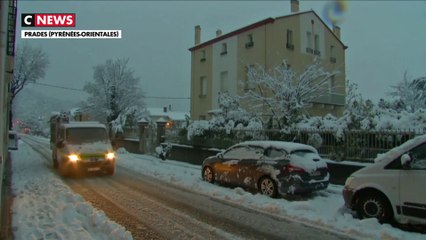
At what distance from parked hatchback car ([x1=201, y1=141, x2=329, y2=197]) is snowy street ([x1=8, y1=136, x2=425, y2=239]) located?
0.39m

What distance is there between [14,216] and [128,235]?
2.89 metres

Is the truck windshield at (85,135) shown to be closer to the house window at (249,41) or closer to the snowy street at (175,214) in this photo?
the snowy street at (175,214)

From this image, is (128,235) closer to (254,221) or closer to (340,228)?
(254,221)

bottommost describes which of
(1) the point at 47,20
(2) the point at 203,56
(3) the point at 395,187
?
(3) the point at 395,187

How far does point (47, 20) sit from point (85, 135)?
454 cm

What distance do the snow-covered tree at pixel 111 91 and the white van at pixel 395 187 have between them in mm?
36075

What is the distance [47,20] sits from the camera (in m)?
12.9

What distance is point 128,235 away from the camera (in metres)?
6.11

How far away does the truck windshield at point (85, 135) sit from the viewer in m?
14.4

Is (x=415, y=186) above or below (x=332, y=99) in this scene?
below

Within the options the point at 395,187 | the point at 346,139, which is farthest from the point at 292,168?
the point at 346,139

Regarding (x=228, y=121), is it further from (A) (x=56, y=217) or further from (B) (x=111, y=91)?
(B) (x=111, y=91)

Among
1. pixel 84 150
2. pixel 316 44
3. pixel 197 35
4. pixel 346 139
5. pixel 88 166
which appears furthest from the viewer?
pixel 197 35

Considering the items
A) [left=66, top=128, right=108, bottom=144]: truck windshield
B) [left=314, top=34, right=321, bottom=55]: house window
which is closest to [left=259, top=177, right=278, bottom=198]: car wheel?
[left=66, top=128, right=108, bottom=144]: truck windshield
